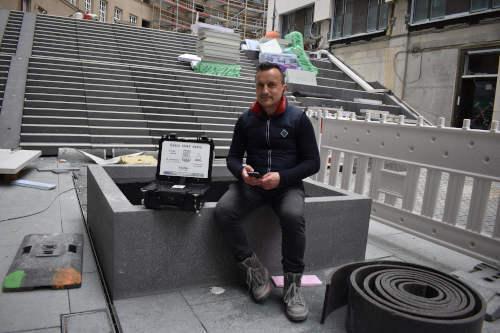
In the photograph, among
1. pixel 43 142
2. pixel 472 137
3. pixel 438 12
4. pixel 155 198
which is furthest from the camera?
pixel 438 12

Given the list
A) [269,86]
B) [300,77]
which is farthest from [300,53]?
[269,86]

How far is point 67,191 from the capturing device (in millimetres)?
4766

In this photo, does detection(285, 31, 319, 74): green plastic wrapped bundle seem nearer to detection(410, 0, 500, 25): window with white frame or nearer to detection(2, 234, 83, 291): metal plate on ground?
detection(410, 0, 500, 25): window with white frame

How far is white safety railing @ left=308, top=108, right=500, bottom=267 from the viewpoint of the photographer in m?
3.10

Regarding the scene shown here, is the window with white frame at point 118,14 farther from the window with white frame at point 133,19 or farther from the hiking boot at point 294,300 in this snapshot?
the hiking boot at point 294,300

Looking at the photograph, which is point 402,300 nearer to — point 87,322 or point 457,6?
point 87,322

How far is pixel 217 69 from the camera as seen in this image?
1165cm

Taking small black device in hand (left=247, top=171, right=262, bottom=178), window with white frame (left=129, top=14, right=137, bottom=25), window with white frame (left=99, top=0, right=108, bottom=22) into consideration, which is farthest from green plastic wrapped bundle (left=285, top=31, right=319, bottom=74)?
window with white frame (left=129, top=14, right=137, bottom=25)

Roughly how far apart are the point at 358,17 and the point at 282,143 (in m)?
17.4

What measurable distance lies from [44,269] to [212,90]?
27.0 feet

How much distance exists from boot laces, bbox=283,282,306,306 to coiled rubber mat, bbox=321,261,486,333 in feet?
0.52

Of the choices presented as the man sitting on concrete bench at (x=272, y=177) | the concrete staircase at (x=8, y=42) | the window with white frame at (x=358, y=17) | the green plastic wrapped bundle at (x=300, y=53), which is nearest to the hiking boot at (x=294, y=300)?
the man sitting on concrete bench at (x=272, y=177)

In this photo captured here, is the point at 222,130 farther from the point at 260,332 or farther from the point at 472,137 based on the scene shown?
the point at 260,332

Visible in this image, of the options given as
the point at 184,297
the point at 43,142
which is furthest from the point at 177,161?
the point at 43,142
